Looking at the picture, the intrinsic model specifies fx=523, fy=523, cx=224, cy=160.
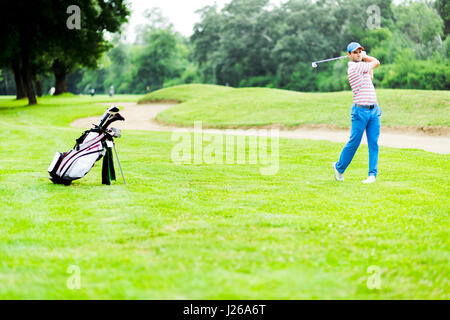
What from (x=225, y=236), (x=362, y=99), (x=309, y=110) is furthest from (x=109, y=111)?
(x=309, y=110)

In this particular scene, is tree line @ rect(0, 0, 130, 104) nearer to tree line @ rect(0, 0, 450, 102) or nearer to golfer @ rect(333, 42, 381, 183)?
tree line @ rect(0, 0, 450, 102)

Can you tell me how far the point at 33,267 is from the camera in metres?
4.30

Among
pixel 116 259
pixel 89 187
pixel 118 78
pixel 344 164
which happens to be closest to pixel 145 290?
pixel 116 259

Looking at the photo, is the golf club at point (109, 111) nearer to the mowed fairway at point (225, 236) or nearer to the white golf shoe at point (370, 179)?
the mowed fairway at point (225, 236)

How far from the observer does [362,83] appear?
8359 millimetres

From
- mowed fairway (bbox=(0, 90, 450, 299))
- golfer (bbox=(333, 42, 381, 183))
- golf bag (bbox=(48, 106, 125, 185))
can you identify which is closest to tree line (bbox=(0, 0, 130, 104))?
golf bag (bbox=(48, 106, 125, 185))

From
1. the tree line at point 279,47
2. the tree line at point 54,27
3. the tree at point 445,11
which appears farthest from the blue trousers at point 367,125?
the tree at point 445,11

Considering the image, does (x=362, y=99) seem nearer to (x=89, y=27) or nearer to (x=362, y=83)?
(x=362, y=83)

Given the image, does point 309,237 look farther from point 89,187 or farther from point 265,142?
point 265,142

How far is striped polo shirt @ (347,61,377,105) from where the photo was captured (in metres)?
8.33

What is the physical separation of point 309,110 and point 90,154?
17161 mm

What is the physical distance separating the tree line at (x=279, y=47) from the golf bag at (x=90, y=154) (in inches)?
1183

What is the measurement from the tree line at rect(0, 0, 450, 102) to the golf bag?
30.0 metres

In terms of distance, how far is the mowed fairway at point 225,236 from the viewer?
3912mm
